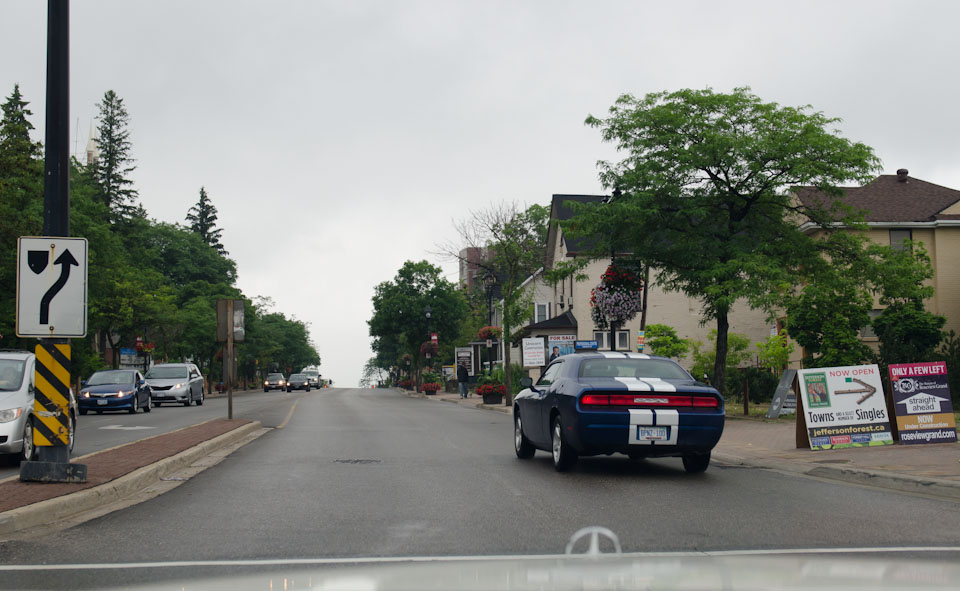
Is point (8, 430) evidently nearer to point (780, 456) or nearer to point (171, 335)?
point (780, 456)

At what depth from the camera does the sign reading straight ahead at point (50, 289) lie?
31.1 feet

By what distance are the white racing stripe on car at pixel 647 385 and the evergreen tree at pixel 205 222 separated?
87687 mm

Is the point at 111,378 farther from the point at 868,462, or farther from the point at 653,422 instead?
the point at 868,462

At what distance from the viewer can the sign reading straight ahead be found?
31.1ft

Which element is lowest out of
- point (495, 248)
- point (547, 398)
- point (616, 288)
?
point (547, 398)

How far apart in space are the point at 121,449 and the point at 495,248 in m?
31.4

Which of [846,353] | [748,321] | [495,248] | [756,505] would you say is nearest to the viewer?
[756,505]

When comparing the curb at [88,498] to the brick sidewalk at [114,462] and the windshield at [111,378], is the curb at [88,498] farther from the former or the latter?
the windshield at [111,378]

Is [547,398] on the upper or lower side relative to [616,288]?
lower

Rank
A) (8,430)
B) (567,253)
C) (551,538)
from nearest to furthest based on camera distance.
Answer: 1. (551,538)
2. (8,430)
3. (567,253)

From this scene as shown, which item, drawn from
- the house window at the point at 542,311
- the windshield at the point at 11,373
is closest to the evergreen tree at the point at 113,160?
the house window at the point at 542,311

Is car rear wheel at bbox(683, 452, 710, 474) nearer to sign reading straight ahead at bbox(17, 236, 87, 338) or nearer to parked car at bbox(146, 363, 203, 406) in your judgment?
sign reading straight ahead at bbox(17, 236, 87, 338)

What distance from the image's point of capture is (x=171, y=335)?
6238 cm

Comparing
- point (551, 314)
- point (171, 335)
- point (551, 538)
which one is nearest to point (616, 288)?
point (551, 538)
